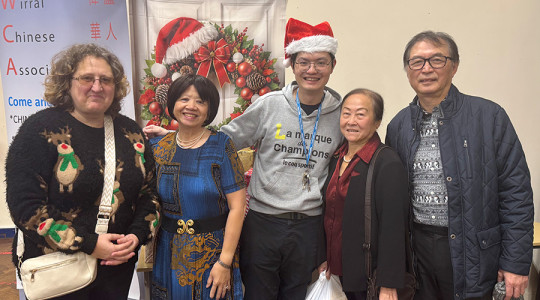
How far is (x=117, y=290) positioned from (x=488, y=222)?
62.4 inches

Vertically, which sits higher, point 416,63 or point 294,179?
Answer: point 416,63

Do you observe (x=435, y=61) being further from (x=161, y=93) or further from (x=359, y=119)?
(x=161, y=93)

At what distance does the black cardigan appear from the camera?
1.38m

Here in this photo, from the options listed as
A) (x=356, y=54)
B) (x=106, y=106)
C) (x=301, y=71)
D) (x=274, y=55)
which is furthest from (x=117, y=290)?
(x=356, y=54)

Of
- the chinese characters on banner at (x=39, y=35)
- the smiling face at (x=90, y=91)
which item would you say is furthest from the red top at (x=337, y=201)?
the chinese characters on banner at (x=39, y=35)

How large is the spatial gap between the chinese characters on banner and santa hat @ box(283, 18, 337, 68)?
1.41 meters

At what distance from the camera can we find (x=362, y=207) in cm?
143

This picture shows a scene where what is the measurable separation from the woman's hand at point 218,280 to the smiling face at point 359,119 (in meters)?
0.82

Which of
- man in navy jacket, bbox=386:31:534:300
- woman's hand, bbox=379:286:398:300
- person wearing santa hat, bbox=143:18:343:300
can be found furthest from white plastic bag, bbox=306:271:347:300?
man in navy jacket, bbox=386:31:534:300

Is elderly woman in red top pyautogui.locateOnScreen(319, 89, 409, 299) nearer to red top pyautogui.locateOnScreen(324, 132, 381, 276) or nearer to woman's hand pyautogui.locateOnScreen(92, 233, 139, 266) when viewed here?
red top pyautogui.locateOnScreen(324, 132, 381, 276)

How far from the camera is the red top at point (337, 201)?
1492mm

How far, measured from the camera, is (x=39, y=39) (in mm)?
2432

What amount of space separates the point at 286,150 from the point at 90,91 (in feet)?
2.96

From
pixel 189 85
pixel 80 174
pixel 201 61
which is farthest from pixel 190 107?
pixel 201 61
